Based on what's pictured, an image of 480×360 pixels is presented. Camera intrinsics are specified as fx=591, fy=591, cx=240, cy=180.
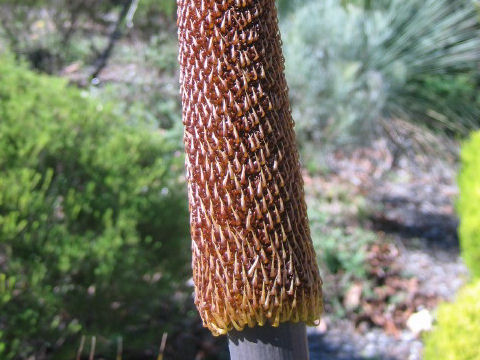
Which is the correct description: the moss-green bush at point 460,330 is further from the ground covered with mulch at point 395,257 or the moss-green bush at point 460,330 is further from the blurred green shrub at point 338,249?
the blurred green shrub at point 338,249

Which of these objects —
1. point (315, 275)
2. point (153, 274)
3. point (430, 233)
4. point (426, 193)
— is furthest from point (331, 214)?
point (315, 275)

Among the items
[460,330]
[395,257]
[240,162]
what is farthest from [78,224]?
[395,257]

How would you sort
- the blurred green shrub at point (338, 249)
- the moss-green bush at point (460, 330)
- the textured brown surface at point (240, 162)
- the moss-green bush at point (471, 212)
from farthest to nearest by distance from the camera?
1. the blurred green shrub at point (338, 249)
2. the moss-green bush at point (471, 212)
3. the moss-green bush at point (460, 330)
4. the textured brown surface at point (240, 162)

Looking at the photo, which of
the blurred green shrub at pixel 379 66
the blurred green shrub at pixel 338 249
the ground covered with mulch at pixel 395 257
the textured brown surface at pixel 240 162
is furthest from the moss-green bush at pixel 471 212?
the textured brown surface at pixel 240 162

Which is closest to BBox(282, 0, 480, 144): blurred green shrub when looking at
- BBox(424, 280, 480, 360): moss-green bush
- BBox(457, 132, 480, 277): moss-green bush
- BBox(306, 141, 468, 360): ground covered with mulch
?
BBox(306, 141, 468, 360): ground covered with mulch

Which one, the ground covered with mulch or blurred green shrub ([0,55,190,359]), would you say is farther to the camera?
the ground covered with mulch

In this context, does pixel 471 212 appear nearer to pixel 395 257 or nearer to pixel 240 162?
pixel 395 257

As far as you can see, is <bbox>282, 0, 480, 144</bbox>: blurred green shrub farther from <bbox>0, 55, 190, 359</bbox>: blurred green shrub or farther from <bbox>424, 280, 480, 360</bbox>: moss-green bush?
<bbox>424, 280, 480, 360</bbox>: moss-green bush
